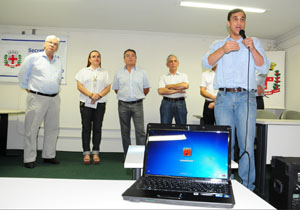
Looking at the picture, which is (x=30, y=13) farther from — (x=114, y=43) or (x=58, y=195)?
(x=58, y=195)

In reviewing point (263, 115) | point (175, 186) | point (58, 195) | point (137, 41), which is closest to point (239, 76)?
point (175, 186)

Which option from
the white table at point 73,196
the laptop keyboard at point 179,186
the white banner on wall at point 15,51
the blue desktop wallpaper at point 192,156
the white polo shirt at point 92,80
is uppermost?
the white banner on wall at point 15,51

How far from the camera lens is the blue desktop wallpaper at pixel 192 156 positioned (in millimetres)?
944

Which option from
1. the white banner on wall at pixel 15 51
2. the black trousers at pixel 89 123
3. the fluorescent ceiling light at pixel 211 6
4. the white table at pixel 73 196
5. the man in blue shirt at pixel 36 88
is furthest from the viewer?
the white banner on wall at pixel 15 51

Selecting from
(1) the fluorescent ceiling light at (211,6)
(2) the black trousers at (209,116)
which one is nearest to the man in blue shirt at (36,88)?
(1) the fluorescent ceiling light at (211,6)

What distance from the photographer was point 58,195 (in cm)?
75

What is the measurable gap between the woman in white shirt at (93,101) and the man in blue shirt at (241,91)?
2233mm

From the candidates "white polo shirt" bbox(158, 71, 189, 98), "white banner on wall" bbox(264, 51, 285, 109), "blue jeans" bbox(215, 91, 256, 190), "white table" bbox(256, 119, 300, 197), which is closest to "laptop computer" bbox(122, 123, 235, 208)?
"blue jeans" bbox(215, 91, 256, 190)

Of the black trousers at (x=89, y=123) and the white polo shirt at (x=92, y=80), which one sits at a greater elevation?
the white polo shirt at (x=92, y=80)

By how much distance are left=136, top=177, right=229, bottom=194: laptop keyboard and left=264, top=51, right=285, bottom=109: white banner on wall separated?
5003mm

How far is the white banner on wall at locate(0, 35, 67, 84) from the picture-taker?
5102 millimetres

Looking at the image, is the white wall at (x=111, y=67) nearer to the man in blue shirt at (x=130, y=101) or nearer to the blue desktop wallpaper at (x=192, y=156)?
the man in blue shirt at (x=130, y=101)

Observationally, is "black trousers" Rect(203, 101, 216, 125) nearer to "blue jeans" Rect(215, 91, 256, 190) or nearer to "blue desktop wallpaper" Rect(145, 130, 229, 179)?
"blue jeans" Rect(215, 91, 256, 190)

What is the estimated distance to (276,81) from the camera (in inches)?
210
